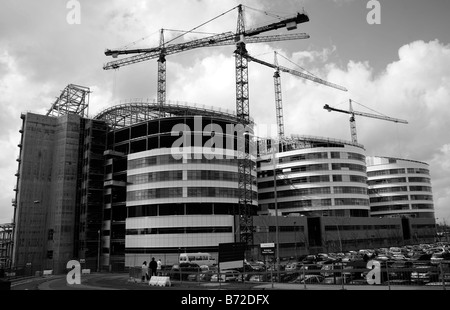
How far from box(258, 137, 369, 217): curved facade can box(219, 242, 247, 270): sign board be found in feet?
259

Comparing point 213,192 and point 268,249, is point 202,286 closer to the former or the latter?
point 268,249

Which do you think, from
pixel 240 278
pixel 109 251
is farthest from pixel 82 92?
pixel 240 278

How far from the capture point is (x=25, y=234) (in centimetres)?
7762

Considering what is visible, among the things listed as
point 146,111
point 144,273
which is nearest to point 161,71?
point 146,111

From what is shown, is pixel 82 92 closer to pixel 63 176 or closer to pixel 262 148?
pixel 63 176

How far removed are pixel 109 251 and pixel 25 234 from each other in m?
18.2

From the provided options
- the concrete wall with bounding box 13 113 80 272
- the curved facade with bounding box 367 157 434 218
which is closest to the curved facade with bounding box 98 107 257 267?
the concrete wall with bounding box 13 113 80 272

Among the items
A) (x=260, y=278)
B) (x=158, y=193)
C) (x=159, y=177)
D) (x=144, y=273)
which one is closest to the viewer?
(x=260, y=278)

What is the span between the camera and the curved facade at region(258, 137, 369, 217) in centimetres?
10575

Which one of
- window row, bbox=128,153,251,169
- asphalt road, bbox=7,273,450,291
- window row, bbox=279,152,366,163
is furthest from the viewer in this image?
window row, bbox=279,152,366,163

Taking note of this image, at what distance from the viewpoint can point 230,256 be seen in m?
26.7

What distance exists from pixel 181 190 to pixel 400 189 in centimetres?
9959

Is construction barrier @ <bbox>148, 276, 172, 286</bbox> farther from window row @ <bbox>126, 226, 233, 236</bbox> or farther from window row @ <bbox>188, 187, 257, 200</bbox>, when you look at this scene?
window row @ <bbox>188, 187, 257, 200</bbox>

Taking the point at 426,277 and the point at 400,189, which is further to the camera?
the point at 400,189
